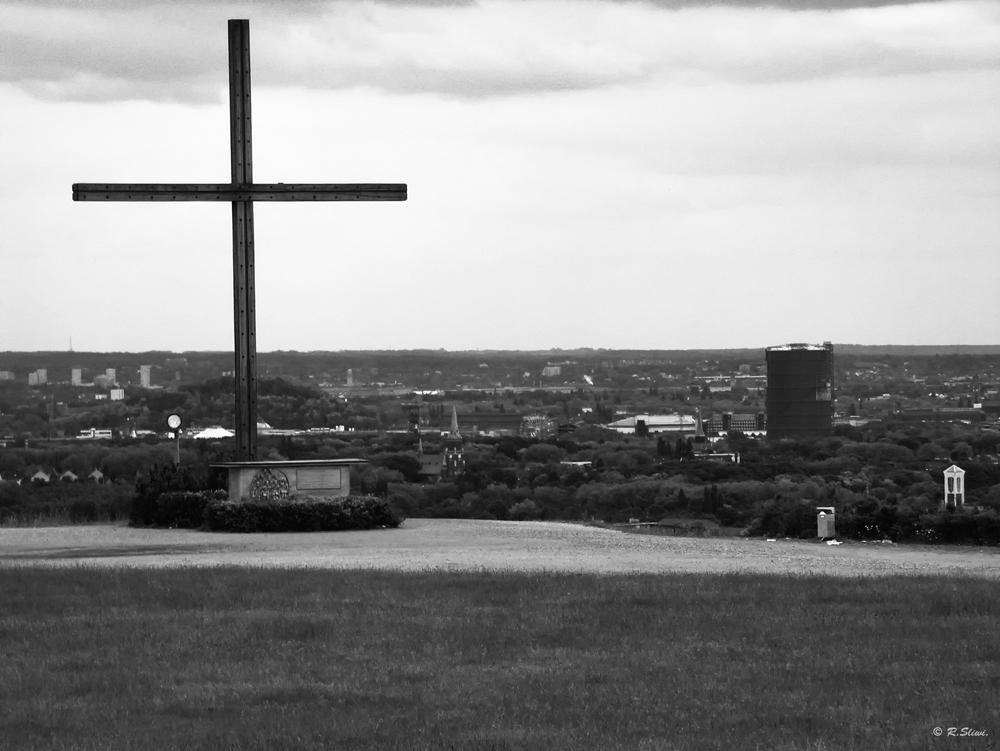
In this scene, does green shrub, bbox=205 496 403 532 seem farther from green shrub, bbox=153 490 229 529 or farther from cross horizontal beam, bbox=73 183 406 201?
cross horizontal beam, bbox=73 183 406 201

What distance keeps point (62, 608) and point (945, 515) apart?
10.9 meters

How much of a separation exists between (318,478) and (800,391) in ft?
151

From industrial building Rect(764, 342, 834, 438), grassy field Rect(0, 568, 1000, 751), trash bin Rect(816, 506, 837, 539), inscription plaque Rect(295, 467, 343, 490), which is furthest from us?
industrial building Rect(764, 342, 834, 438)

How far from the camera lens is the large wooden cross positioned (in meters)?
21.2

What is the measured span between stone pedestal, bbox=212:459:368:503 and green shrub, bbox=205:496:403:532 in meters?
0.41

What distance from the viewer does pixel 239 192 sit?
21188 mm

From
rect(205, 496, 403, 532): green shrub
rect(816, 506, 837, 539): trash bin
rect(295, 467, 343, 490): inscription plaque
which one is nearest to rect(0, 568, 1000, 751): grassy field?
rect(816, 506, 837, 539): trash bin

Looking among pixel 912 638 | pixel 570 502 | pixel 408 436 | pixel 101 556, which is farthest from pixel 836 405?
pixel 912 638

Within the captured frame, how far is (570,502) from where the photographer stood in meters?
33.6

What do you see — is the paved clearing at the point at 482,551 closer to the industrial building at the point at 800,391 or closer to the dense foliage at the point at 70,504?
the dense foliage at the point at 70,504

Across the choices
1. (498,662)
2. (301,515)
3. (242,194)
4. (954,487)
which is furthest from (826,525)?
(498,662)

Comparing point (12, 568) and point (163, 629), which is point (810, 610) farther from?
point (12, 568)

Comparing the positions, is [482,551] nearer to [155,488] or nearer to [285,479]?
[285,479]

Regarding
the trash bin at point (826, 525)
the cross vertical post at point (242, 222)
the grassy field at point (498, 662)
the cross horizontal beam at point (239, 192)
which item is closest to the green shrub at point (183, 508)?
the cross vertical post at point (242, 222)
